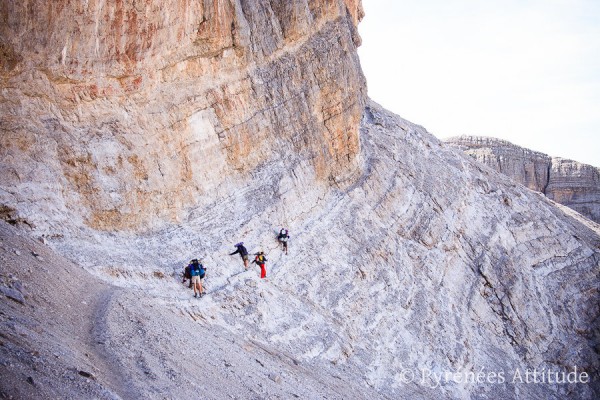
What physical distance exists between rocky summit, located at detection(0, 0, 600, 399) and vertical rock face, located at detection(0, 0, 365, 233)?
0.19ft

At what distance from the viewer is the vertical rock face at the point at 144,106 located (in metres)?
17.3

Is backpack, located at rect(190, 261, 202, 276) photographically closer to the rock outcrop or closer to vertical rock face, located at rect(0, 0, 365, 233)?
vertical rock face, located at rect(0, 0, 365, 233)

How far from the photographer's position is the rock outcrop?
58.3 metres

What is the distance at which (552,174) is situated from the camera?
195ft

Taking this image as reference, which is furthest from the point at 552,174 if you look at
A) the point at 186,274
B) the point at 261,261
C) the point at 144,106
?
the point at 186,274

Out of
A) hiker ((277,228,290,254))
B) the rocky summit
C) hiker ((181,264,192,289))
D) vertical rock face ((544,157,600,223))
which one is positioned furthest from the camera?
vertical rock face ((544,157,600,223))

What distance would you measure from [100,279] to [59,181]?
3602 millimetres

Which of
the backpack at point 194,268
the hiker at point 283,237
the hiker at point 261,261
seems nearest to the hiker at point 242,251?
the hiker at point 261,261

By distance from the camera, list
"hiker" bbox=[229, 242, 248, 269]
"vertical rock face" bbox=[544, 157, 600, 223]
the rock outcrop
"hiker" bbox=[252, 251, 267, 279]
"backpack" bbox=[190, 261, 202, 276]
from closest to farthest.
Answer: "backpack" bbox=[190, 261, 202, 276]
"hiker" bbox=[229, 242, 248, 269]
"hiker" bbox=[252, 251, 267, 279]
the rock outcrop
"vertical rock face" bbox=[544, 157, 600, 223]

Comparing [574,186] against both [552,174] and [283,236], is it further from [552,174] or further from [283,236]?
[283,236]

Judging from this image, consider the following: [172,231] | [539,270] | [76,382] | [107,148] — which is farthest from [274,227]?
[539,270]

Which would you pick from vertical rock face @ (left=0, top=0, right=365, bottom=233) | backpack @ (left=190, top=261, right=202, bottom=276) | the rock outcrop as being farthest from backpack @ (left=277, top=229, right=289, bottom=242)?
the rock outcrop

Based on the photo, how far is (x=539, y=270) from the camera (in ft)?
94.6

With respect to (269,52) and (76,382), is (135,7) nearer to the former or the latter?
(269,52)
